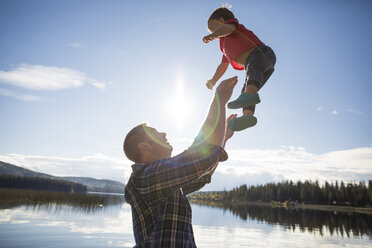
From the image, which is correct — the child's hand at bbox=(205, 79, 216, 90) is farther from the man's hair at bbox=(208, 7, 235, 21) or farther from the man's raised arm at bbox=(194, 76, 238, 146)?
the man's raised arm at bbox=(194, 76, 238, 146)

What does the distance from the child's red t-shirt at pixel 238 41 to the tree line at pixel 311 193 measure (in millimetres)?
107822

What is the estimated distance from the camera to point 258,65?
2.78 m

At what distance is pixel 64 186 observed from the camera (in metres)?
135

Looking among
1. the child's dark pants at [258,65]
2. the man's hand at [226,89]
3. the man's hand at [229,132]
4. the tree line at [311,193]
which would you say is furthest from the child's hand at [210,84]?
the tree line at [311,193]

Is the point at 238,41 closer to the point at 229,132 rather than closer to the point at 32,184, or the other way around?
the point at 229,132

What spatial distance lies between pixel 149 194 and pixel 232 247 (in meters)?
21.0

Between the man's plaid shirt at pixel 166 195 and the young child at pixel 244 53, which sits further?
the young child at pixel 244 53

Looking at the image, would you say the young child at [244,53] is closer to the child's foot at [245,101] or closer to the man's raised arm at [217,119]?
the child's foot at [245,101]

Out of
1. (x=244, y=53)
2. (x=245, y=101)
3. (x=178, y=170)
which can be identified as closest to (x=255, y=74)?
(x=244, y=53)

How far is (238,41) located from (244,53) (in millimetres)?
169

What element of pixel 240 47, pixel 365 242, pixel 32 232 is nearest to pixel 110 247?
pixel 32 232

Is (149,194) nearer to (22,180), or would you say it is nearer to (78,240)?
(78,240)

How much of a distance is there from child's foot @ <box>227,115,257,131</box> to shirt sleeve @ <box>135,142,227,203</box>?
915 millimetres

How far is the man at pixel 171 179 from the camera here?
1.52 meters
